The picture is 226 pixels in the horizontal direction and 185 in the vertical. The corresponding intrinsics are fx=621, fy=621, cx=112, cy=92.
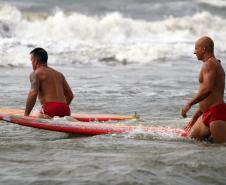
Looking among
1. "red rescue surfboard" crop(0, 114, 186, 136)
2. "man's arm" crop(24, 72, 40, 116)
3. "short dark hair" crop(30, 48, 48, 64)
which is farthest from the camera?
"short dark hair" crop(30, 48, 48, 64)

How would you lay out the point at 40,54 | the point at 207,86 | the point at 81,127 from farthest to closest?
the point at 40,54
the point at 81,127
the point at 207,86

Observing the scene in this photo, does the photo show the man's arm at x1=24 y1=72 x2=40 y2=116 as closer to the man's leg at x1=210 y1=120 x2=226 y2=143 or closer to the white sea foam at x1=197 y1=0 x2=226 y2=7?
the man's leg at x1=210 y1=120 x2=226 y2=143

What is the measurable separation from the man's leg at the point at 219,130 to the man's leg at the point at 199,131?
139 millimetres

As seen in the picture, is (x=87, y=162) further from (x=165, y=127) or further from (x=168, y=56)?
(x=168, y=56)

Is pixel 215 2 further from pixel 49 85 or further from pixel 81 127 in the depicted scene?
pixel 81 127

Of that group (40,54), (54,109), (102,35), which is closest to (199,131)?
(54,109)

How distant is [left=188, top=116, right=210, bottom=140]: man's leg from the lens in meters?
7.10

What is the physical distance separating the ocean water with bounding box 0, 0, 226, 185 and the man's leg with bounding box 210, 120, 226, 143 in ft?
0.39

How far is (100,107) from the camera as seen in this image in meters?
11.3

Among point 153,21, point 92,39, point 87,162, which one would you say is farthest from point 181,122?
point 153,21

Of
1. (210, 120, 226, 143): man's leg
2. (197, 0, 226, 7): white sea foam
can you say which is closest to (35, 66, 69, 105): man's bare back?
(210, 120, 226, 143): man's leg

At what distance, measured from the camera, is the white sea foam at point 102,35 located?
22.5 metres

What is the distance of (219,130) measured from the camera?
6.95 m

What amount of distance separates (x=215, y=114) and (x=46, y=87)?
261cm
